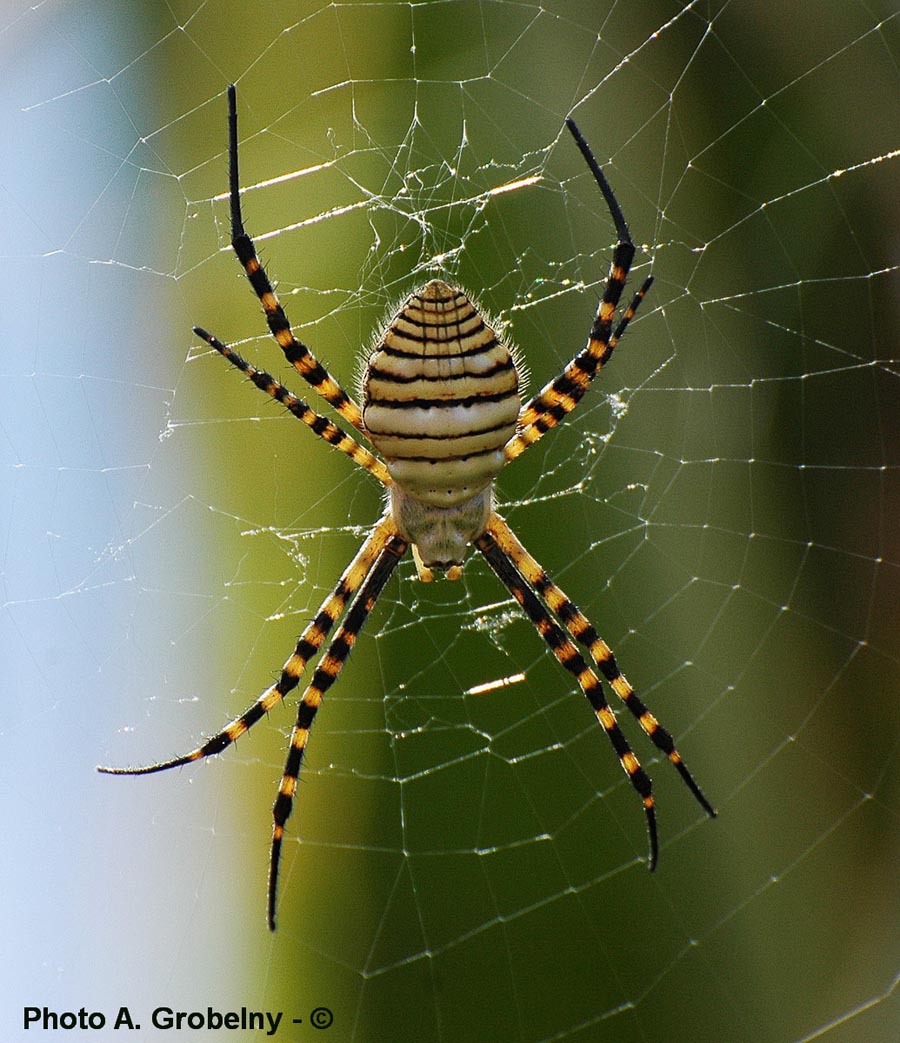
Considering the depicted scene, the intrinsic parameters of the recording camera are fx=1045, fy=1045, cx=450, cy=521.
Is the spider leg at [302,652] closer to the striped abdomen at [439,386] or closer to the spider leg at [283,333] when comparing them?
the spider leg at [283,333]

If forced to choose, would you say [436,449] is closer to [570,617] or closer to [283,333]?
[283,333]

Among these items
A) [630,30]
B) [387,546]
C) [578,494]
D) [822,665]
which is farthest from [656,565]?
[630,30]

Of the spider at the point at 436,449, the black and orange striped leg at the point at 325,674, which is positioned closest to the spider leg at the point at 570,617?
the spider at the point at 436,449

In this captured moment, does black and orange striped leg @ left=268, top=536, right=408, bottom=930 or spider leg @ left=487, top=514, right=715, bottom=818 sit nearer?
black and orange striped leg @ left=268, top=536, right=408, bottom=930

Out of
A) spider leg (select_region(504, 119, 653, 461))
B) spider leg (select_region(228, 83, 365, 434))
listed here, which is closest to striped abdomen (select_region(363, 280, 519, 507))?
spider leg (select_region(228, 83, 365, 434))

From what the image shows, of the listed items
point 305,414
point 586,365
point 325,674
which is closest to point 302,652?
point 325,674

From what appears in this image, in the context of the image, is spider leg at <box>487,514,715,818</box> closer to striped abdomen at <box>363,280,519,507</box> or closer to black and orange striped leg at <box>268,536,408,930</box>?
black and orange striped leg at <box>268,536,408,930</box>
